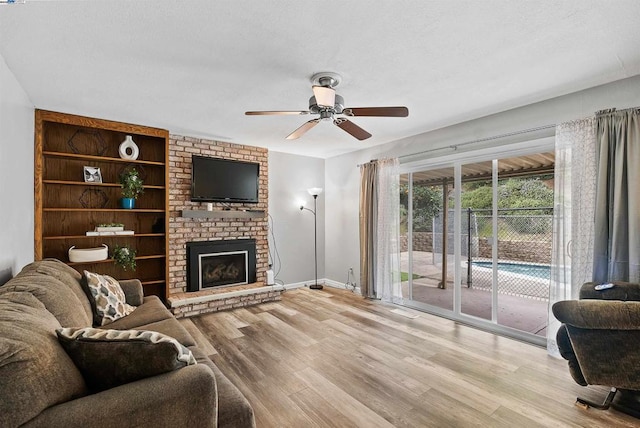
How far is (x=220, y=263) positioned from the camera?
474cm

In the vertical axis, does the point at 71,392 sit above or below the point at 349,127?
below

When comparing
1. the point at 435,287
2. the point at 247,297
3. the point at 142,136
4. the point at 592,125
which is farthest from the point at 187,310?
the point at 592,125

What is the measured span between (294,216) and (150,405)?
458cm

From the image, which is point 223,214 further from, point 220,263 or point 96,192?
point 96,192

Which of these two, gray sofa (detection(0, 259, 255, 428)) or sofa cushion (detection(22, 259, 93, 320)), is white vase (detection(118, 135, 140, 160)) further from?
gray sofa (detection(0, 259, 255, 428))

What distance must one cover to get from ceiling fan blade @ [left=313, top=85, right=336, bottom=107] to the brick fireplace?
281 centimetres

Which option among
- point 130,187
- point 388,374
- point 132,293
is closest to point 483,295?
point 388,374

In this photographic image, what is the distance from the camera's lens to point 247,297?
4480 millimetres

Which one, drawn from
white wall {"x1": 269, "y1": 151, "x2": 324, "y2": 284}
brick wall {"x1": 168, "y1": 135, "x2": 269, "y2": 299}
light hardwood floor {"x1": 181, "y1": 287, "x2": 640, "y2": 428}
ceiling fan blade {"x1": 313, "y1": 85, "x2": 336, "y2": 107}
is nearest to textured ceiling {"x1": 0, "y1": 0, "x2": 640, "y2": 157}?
ceiling fan blade {"x1": 313, "y1": 85, "x2": 336, "y2": 107}

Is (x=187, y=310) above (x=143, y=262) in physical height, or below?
below

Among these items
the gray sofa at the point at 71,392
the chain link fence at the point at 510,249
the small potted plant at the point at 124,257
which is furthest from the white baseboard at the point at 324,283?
the gray sofa at the point at 71,392

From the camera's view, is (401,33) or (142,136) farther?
(142,136)

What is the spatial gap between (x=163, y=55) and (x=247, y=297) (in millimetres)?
3315

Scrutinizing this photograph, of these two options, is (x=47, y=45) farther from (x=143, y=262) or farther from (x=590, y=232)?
(x=590, y=232)
